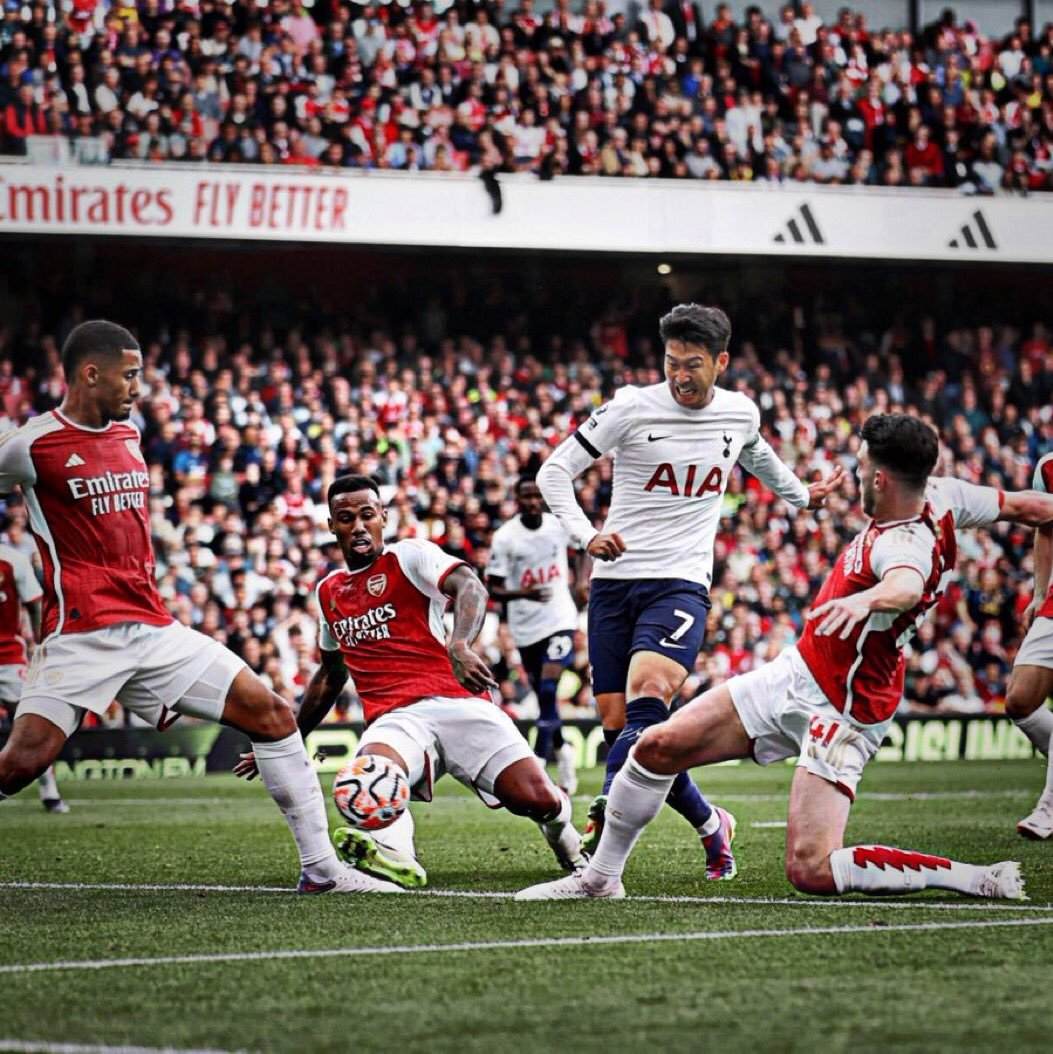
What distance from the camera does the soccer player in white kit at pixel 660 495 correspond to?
8094 mm

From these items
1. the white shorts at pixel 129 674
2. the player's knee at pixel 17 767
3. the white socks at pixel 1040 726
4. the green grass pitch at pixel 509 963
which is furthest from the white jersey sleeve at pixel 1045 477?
the player's knee at pixel 17 767

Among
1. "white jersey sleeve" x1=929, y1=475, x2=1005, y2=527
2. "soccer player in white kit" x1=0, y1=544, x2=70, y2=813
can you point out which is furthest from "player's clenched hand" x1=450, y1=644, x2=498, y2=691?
"soccer player in white kit" x1=0, y1=544, x2=70, y2=813

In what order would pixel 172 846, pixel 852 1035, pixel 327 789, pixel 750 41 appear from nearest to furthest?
pixel 852 1035, pixel 172 846, pixel 327 789, pixel 750 41

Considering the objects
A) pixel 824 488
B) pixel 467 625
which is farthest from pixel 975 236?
pixel 467 625

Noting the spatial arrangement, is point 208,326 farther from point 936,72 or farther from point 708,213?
point 936,72

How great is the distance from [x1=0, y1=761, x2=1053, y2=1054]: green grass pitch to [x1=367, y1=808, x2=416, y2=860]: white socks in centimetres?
23

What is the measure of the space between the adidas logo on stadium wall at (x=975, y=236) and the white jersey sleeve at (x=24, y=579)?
1562 cm

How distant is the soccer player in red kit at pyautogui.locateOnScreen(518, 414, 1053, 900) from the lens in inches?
244

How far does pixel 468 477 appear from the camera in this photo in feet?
70.1

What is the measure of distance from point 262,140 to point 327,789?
9.88 meters

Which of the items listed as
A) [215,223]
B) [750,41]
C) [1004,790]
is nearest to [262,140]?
[215,223]

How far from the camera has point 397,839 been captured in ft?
25.0

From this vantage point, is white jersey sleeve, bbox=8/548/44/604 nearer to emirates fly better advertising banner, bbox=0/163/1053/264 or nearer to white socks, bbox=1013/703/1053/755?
white socks, bbox=1013/703/1053/755

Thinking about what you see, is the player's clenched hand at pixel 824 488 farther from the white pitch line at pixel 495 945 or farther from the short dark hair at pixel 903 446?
the white pitch line at pixel 495 945
